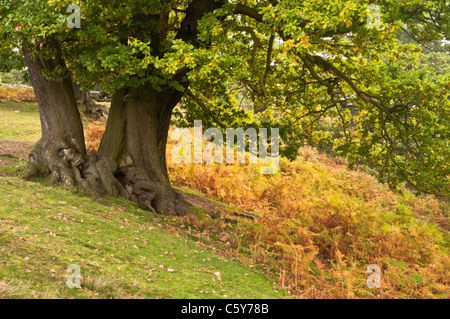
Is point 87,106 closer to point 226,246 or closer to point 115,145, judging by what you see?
point 115,145

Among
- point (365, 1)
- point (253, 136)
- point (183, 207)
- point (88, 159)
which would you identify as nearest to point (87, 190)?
point (88, 159)

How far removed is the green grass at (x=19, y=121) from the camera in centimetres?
1521

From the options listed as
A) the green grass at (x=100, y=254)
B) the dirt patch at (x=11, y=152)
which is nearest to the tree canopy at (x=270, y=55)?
the dirt patch at (x=11, y=152)

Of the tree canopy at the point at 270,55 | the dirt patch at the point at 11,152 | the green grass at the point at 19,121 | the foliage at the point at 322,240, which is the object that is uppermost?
the tree canopy at the point at 270,55

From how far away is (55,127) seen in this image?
9352mm

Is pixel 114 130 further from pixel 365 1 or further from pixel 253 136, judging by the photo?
pixel 365 1

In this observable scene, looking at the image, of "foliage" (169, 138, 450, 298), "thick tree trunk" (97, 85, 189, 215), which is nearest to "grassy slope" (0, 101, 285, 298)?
"thick tree trunk" (97, 85, 189, 215)

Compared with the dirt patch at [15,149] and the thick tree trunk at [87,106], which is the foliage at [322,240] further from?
the thick tree trunk at [87,106]

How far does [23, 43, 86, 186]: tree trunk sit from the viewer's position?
9.00m

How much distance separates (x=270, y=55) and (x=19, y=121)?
522 inches

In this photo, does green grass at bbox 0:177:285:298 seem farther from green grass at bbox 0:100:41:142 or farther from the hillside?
green grass at bbox 0:100:41:142

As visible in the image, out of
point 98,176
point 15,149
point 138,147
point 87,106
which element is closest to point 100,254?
point 98,176

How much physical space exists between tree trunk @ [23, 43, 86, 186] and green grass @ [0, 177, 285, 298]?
616 millimetres

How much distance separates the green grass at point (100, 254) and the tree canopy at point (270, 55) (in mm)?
2738
